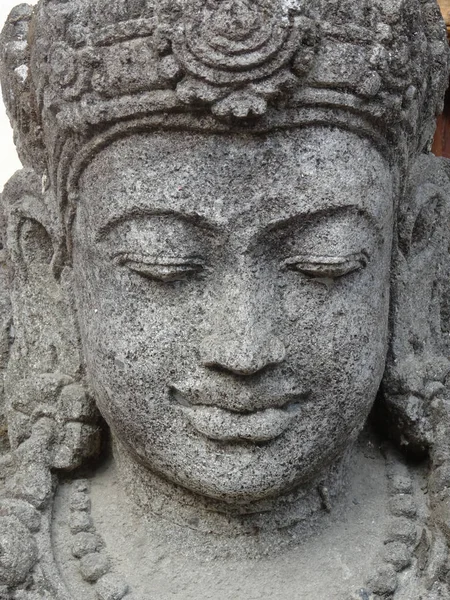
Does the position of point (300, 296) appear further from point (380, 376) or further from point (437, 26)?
point (437, 26)

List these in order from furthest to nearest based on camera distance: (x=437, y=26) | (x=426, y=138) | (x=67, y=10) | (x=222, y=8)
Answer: (x=426, y=138), (x=437, y=26), (x=67, y=10), (x=222, y=8)

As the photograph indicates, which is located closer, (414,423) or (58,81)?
(58,81)

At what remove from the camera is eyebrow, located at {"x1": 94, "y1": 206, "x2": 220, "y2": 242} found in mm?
1625

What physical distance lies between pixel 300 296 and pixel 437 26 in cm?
58

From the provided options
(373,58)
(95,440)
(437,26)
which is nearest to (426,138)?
(437,26)

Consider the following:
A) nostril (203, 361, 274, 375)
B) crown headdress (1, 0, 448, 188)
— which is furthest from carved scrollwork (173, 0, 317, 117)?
nostril (203, 361, 274, 375)

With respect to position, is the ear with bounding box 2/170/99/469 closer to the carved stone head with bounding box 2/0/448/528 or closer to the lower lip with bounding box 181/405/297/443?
the carved stone head with bounding box 2/0/448/528

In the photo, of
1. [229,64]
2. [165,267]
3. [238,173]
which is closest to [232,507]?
[165,267]

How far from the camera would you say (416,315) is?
201 cm

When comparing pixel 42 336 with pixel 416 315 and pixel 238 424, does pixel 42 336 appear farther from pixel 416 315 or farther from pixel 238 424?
pixel 416 315

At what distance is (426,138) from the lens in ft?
6.43

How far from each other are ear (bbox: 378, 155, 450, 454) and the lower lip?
0.36 meters

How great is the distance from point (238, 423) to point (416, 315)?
52 cm

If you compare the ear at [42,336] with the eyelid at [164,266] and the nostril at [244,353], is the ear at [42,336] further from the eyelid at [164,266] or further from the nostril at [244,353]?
the nostril at [244,353]
